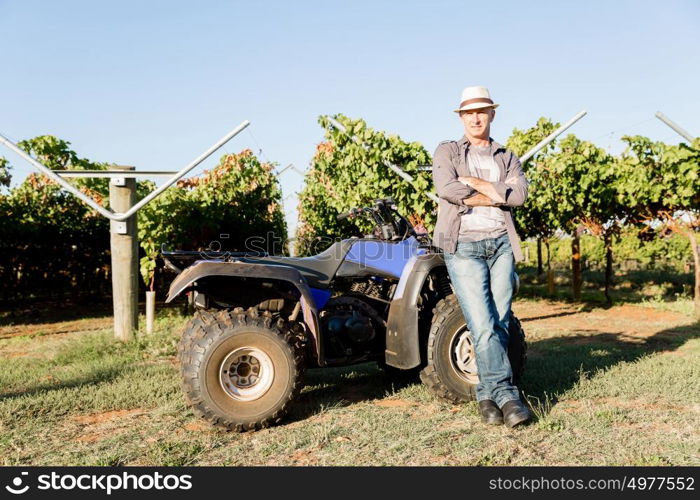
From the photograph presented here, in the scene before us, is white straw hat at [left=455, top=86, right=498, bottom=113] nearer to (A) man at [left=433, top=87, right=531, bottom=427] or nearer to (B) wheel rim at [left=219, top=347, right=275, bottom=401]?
(A) man at [left=433, top=87, right=531, bottom=427]

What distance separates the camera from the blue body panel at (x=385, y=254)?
4648 mm

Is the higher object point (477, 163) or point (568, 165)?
point (568, 165)

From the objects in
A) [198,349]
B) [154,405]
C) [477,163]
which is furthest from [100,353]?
[477,163]

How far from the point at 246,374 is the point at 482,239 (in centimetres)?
180

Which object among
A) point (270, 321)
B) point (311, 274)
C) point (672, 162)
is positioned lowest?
point (270, 321)

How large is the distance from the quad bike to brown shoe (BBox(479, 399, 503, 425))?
549 mm

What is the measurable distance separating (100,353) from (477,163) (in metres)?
5.31

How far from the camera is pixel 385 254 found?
4.71m

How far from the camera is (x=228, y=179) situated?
39.5ft

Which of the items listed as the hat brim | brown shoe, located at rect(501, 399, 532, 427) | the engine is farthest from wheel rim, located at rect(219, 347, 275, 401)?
the hat brim

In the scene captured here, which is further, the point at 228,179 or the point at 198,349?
the point at 228,179
